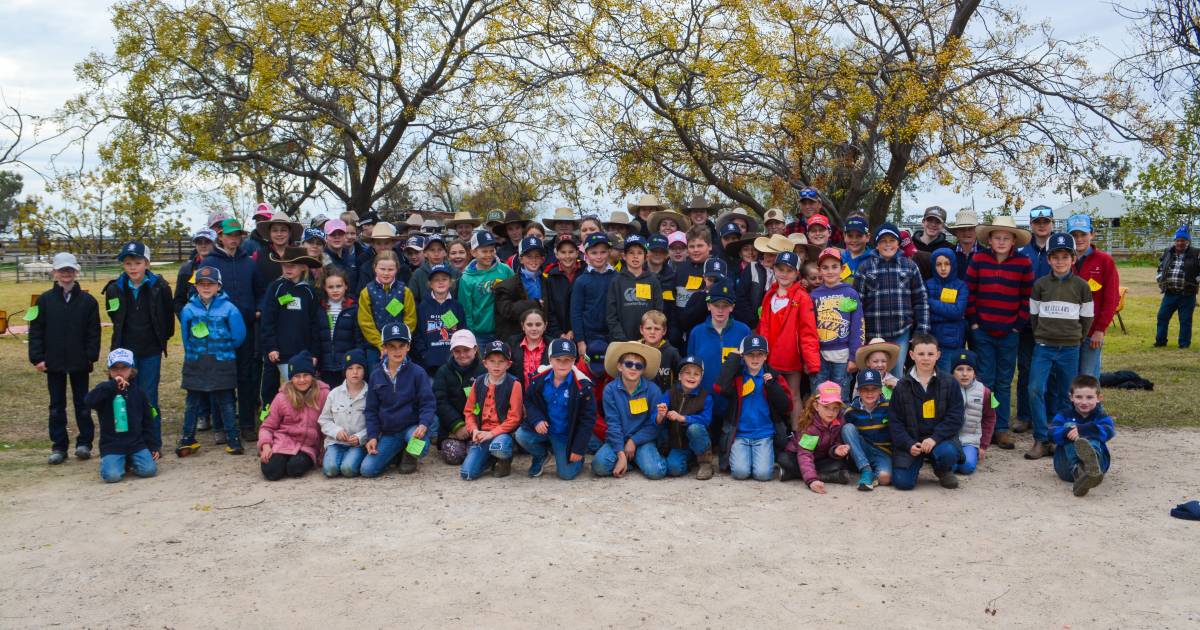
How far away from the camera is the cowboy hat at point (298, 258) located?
7.91 m

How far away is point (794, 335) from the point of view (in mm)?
7191

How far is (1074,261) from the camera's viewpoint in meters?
7.74

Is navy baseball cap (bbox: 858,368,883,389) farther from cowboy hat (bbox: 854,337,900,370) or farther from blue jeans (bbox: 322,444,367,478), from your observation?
blue jeans (bbox: 322,444,367,478)

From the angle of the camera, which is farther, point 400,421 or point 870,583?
point 400,421

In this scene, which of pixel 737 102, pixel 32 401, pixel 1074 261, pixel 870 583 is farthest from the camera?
pixel 737 102

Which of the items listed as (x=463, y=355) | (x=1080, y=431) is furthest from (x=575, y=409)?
(x=1080, y=431)

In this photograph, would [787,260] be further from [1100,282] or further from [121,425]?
[121,425]

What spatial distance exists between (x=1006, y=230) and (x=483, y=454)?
490 cm

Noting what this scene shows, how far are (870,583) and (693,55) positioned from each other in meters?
9.57

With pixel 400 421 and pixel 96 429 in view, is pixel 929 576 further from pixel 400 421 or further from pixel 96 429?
pixel 96 429

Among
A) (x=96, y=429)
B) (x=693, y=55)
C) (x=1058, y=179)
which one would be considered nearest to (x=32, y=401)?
(x=96, y=429)

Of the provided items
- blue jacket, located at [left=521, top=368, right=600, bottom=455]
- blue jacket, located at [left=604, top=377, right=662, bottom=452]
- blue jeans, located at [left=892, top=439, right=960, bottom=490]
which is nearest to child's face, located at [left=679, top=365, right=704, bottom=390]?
blue jacket, located at [left=604, top=377, right=662, bottom=452]

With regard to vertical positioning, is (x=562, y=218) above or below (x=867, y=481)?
above

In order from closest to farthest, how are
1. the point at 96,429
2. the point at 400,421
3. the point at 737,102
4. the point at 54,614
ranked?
the point at 54,614 < the point at 400,421 < the point at 96,429 < the point at 737,102
